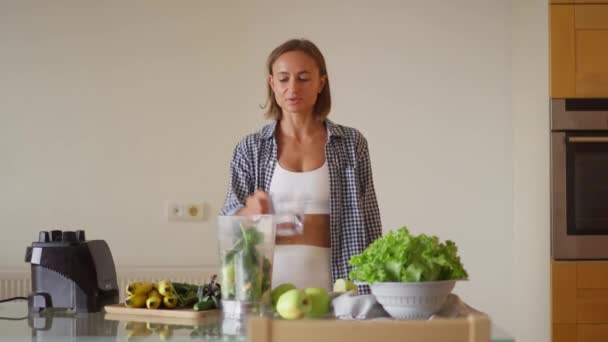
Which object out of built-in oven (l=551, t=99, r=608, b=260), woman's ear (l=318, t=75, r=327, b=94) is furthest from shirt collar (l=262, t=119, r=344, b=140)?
built-in oven (l=551, t=99, r=608, b=260)

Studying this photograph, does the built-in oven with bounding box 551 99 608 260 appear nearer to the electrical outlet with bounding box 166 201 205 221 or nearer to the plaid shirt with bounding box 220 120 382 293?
the plaid shirt with bounding box 220 120 382 293

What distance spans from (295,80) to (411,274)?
978mm

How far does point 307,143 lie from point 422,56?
150 cm

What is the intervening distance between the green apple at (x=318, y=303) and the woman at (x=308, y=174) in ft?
2.39

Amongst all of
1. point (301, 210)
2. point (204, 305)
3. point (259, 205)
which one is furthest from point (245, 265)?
point (301, 210)

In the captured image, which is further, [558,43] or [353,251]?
[558,43]

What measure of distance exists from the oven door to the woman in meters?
1.18

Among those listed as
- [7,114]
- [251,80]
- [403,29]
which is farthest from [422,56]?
[7,114]

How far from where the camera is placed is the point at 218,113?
362 cm

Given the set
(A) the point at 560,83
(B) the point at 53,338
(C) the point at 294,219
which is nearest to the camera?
(B) the point at 53,338

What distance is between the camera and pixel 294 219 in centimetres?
224

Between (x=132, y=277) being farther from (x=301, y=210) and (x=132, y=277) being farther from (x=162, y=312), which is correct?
(x=162, y=312)

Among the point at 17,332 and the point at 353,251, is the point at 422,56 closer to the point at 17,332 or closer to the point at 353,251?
the point at 353,251

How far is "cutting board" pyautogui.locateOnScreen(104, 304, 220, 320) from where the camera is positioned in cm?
169
